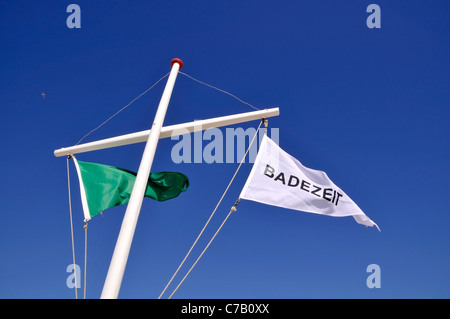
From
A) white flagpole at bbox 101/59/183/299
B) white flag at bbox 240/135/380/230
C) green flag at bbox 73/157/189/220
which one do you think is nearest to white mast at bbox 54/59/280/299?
white flagpole at bbox 101/59/183/299

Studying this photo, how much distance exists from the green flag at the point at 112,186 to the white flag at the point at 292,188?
176cm

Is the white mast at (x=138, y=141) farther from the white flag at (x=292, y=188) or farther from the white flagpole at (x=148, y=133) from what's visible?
the white flag at (x=292, y=188)

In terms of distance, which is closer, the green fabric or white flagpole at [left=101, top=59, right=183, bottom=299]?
white flagpole at [left=101, top=59, right=183, bottom=299]

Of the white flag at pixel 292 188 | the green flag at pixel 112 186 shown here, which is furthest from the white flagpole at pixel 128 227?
the white flag at pixel 292 188

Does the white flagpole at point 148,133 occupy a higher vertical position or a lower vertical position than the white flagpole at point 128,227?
higher

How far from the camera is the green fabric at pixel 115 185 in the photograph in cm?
630

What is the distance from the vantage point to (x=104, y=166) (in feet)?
22.4

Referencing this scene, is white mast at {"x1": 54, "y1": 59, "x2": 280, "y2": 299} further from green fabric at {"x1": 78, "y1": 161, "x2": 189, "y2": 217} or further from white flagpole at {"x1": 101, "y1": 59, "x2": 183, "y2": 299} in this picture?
green fabric at {"x1": 78, "y1": 161, "x2": 189, "y2": 217}

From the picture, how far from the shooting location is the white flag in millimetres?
6613
